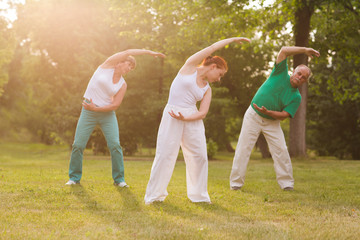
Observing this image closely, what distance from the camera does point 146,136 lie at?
22766mm

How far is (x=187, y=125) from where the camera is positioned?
5.59m

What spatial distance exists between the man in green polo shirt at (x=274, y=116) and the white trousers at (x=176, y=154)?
173 cm

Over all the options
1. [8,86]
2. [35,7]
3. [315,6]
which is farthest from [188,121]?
[8,86]

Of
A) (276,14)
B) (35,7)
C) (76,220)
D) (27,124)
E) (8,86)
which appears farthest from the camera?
(27,124)

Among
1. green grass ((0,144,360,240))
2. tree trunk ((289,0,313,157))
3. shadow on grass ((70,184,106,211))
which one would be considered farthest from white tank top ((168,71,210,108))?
tree trunk ((289,0,313,157))

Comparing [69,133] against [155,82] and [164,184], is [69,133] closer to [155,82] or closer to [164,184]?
[155,82]

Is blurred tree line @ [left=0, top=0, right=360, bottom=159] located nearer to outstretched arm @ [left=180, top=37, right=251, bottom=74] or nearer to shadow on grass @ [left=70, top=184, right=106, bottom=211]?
outstretched arm @ [left=180, top=37, right=251, bottom=74]

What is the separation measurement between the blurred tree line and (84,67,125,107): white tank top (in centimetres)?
916

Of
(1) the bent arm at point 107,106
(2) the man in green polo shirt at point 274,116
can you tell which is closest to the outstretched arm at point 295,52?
(2) the man in green polo shirt at point 274,116

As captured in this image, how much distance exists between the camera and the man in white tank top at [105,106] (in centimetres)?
707

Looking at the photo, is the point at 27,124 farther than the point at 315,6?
Yes

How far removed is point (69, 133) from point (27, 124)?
71.9ft

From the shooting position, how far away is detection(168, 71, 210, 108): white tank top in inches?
216

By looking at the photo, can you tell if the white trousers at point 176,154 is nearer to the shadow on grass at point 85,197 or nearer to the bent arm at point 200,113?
the bent arm at point 200,113
